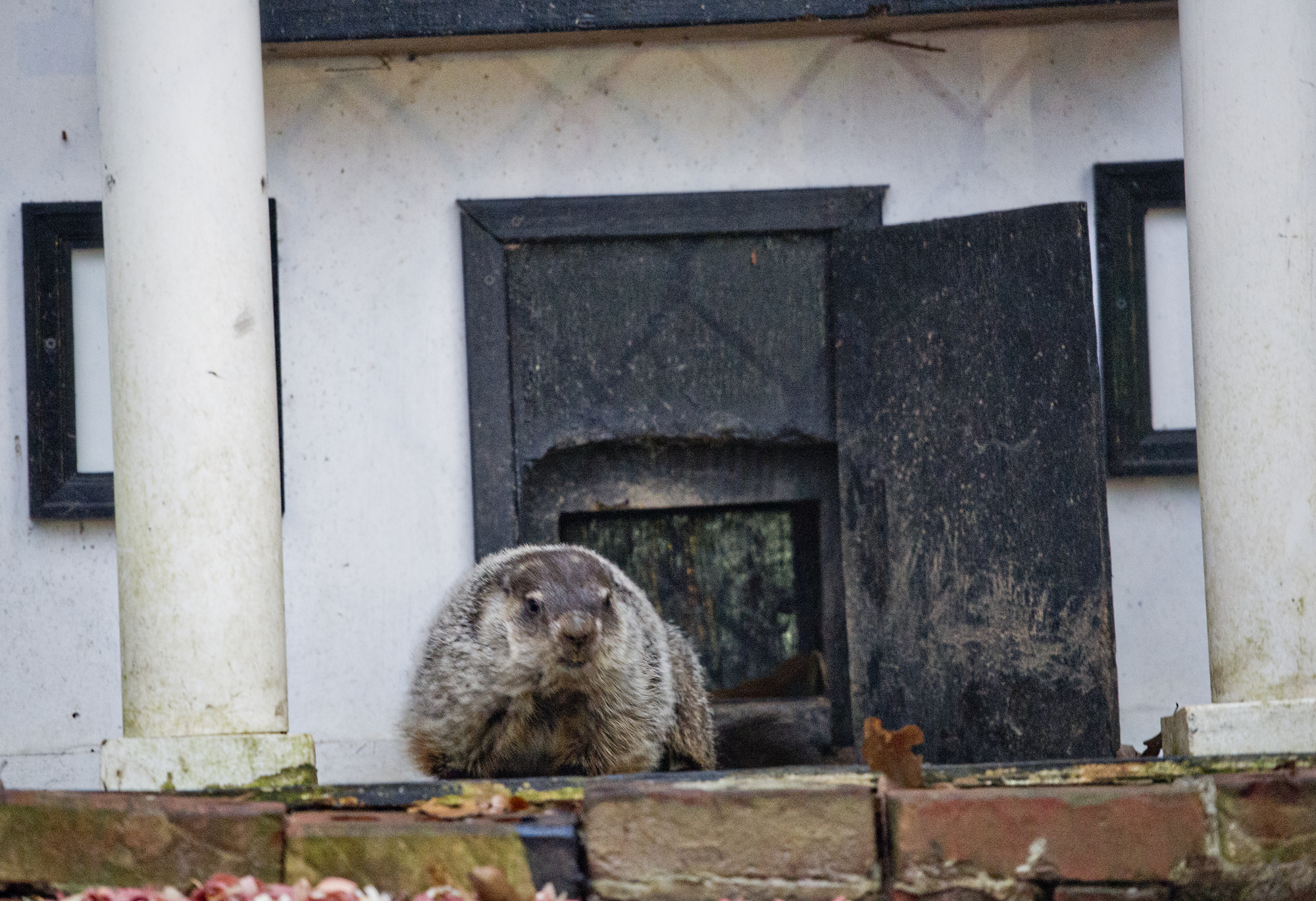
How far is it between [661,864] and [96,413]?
10.8 ft

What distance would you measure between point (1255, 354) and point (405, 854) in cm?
242

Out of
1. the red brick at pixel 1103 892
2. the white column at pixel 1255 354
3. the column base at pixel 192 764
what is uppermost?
the white column at pixel 1255 354

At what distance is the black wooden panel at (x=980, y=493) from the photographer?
4.33 metres

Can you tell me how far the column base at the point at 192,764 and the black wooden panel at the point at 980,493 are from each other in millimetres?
2273

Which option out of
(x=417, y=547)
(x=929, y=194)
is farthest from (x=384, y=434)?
(x=929, y=194)

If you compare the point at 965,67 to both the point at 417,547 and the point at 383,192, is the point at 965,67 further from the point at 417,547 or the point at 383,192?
the point at 417,547

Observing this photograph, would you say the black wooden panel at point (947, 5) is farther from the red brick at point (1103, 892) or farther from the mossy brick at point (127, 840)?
the mossy brick at point (127, 840)

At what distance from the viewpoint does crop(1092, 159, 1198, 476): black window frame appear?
15.6ft

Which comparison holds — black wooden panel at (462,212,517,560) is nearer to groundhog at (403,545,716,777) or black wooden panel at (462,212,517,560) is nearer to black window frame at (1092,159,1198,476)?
groundhog at (403,545,716,777)

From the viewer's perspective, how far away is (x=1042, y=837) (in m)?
2.45

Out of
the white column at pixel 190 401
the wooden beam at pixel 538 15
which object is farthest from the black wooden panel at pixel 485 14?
the white column at pixel 190 401

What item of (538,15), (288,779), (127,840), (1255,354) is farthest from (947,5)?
(127,840)

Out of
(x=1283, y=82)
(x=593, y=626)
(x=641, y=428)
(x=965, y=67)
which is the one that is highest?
(x=965, y=67)

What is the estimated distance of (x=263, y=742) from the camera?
10.1ft
